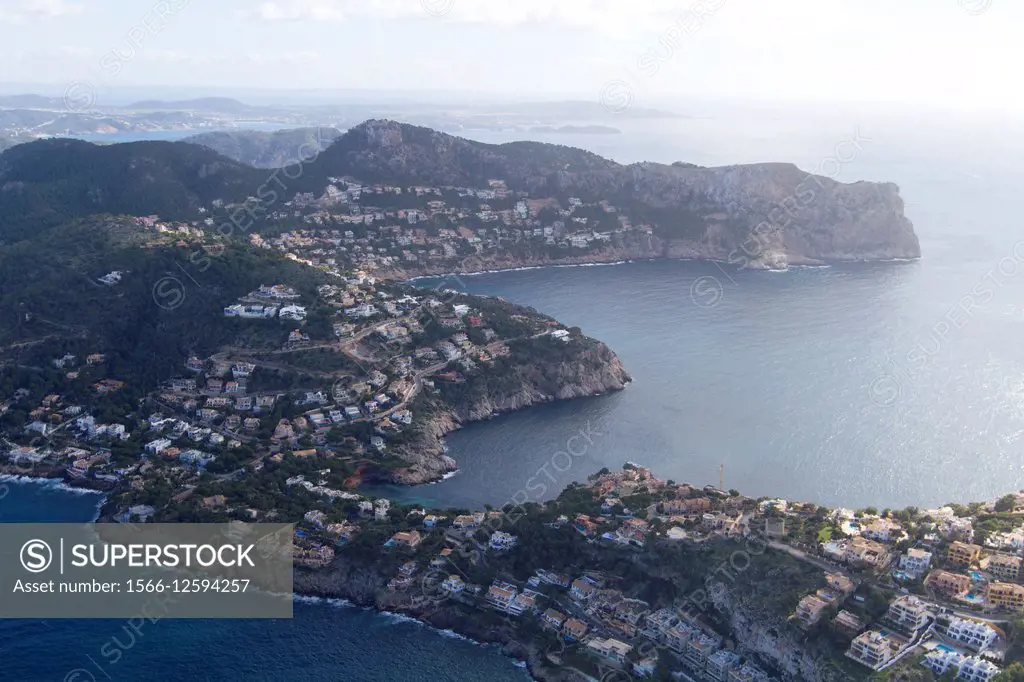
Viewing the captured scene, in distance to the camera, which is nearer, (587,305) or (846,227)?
(587,305)

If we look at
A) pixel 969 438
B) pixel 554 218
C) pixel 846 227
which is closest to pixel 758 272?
pixel 846 227

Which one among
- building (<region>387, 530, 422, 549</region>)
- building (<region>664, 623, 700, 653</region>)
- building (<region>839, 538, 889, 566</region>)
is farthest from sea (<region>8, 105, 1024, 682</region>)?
building (<region>839, 538, 889, 566</region>)

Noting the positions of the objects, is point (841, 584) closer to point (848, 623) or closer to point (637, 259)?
point (848, 623)

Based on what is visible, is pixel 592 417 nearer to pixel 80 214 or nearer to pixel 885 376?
pixel 885 376

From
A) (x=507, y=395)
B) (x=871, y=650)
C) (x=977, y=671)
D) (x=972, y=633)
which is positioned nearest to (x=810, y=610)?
(x=871, y=650)

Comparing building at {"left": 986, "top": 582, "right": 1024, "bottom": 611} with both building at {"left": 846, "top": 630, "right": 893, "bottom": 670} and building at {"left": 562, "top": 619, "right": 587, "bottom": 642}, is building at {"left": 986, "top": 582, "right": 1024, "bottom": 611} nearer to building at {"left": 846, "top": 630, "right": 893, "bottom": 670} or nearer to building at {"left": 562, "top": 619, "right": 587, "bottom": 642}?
building at {"left": 846, "top": 630, "right": 893, "bottom": 670}

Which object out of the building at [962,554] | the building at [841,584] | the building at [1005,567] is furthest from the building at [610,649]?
the building at [1005,567]
